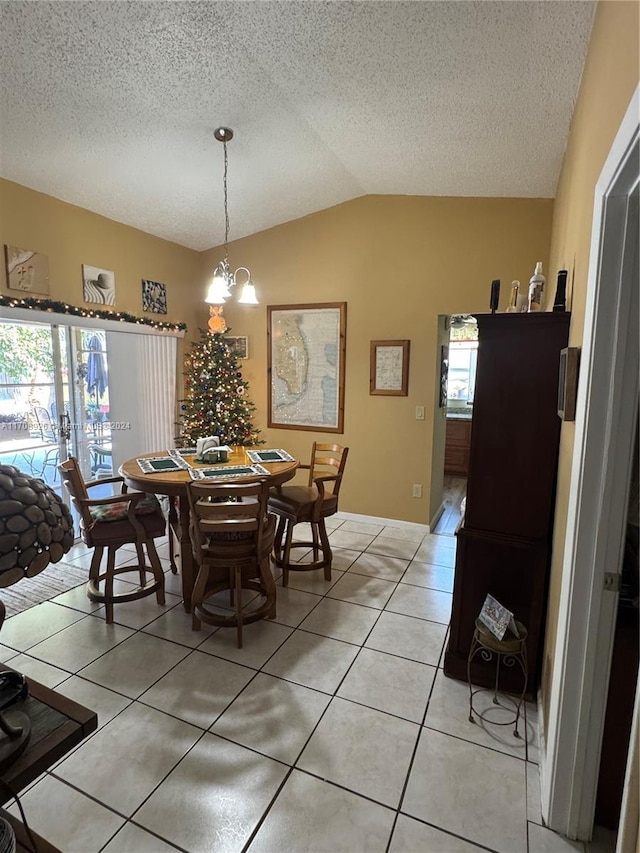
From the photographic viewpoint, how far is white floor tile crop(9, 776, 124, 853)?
1.46 metres

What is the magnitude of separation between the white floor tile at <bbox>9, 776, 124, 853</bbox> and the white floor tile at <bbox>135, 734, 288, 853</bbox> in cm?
12

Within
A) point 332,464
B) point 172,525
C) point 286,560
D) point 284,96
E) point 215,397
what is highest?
point 284,96

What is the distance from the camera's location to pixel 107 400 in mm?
4172

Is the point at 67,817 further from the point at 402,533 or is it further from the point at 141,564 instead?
the point at 402,533

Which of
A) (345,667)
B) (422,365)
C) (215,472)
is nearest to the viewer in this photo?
(345,667)

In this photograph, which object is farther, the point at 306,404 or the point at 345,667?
the point at 306,404

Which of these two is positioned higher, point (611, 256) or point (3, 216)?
point (3, 216)

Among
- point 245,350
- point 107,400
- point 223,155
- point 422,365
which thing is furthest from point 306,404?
point 223,155

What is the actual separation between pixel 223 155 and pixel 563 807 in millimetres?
4013

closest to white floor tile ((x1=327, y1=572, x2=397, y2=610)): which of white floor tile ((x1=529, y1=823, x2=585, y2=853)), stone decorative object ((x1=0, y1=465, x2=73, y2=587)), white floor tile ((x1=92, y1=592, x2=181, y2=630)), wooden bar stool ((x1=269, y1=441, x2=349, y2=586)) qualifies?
wooden bar stool ((x1=269, y1=441, x2=349, y2=586))

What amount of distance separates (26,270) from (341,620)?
327 cm

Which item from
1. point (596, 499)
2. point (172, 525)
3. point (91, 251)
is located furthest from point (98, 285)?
point (596, 499)

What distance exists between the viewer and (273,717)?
78.0 inches

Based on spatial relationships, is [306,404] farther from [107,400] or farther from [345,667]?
[345,667]
